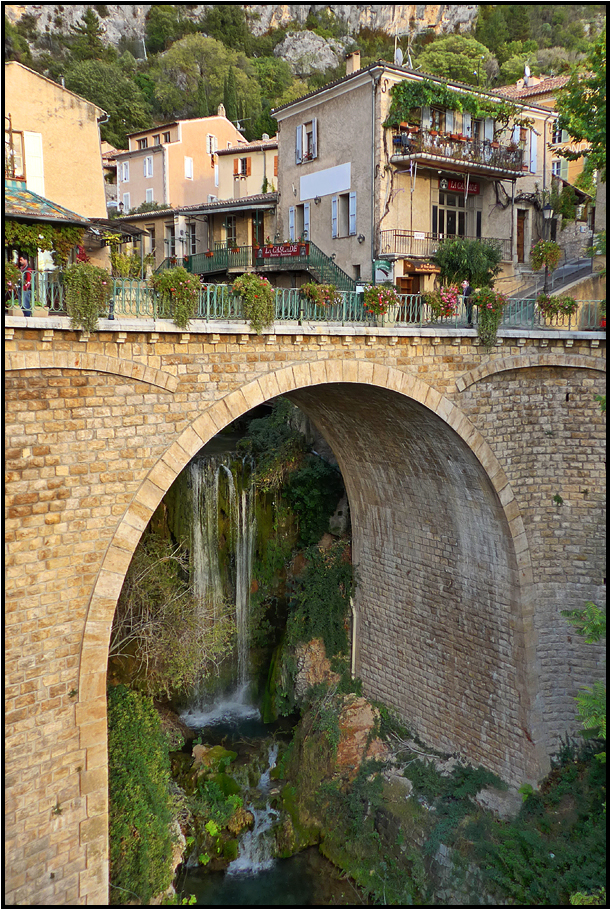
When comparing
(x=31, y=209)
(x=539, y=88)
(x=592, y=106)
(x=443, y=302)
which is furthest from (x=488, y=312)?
(x=539, y=88)

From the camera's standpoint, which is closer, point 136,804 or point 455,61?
point 136,804

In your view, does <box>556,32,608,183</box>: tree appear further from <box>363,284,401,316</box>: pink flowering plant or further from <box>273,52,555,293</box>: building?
<box>363,284,401,316</box>: pink flowering plant

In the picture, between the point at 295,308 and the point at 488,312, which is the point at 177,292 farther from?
the point at 488,312

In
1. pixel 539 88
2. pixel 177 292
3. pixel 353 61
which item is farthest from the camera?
pixel 539 88

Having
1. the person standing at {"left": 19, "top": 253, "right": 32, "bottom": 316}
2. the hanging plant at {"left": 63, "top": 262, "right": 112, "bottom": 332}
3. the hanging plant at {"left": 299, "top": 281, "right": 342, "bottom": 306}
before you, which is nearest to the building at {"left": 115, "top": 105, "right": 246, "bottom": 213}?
the hanging plant at {"left": 299, "top": 281, "right": 342, "bottom": 306}

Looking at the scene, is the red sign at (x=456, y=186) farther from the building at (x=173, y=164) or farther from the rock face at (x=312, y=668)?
the building at (x=173, y=164)

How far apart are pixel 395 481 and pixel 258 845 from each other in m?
8.07

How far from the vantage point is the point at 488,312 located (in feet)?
42.8

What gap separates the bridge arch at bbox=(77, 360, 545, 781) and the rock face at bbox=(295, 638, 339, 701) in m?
2.78

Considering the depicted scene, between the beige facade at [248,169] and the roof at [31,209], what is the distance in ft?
47.0

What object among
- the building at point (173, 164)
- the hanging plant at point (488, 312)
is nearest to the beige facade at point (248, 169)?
the building at point (173, 164)

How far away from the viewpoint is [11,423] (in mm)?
8555

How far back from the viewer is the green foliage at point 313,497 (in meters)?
18.1

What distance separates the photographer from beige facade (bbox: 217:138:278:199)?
2927 centimetres
